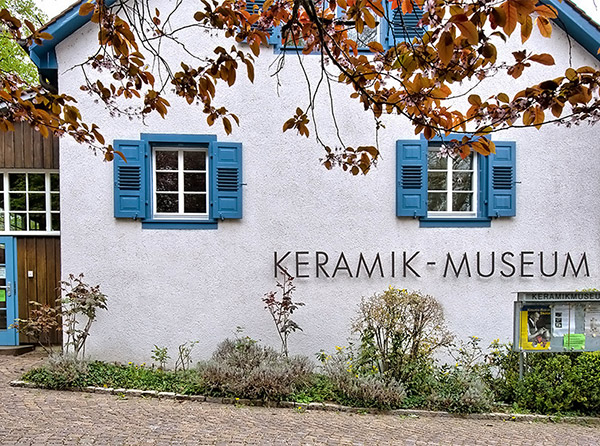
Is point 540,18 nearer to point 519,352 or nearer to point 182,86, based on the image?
point 182,86

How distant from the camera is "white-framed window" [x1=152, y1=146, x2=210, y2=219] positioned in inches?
253

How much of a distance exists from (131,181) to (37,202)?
2.36m

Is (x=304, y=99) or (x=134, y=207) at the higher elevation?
(x=304, y=99)

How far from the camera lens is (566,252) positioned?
6.61 metres

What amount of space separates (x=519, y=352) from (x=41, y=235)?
7.96 meters

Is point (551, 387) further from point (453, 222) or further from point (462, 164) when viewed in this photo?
point (462, 164)

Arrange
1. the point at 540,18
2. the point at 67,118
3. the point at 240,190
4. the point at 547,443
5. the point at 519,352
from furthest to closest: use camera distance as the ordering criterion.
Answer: the point at 240,190 → the point at 519,352 → the point at 547,443 → the point at 67,118 → the point at 540,18

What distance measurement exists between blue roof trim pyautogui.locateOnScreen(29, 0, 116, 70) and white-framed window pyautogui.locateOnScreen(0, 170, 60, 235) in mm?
1887

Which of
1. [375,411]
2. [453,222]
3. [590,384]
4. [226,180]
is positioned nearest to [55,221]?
[226,180]

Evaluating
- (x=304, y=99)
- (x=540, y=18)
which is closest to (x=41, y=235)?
(x=304, y=99)

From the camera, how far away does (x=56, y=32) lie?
5.89 metres

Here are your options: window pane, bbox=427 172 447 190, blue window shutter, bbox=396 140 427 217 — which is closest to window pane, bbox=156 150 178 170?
blue window shutter, bbox=396 140 427 217

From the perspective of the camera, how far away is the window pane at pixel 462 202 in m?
6.75

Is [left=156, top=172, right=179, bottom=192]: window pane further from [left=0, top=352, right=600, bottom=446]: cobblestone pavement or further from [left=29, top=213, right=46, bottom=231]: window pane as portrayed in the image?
[left=0, top=352, right=600, bottom=446]: cobblestone pavement
